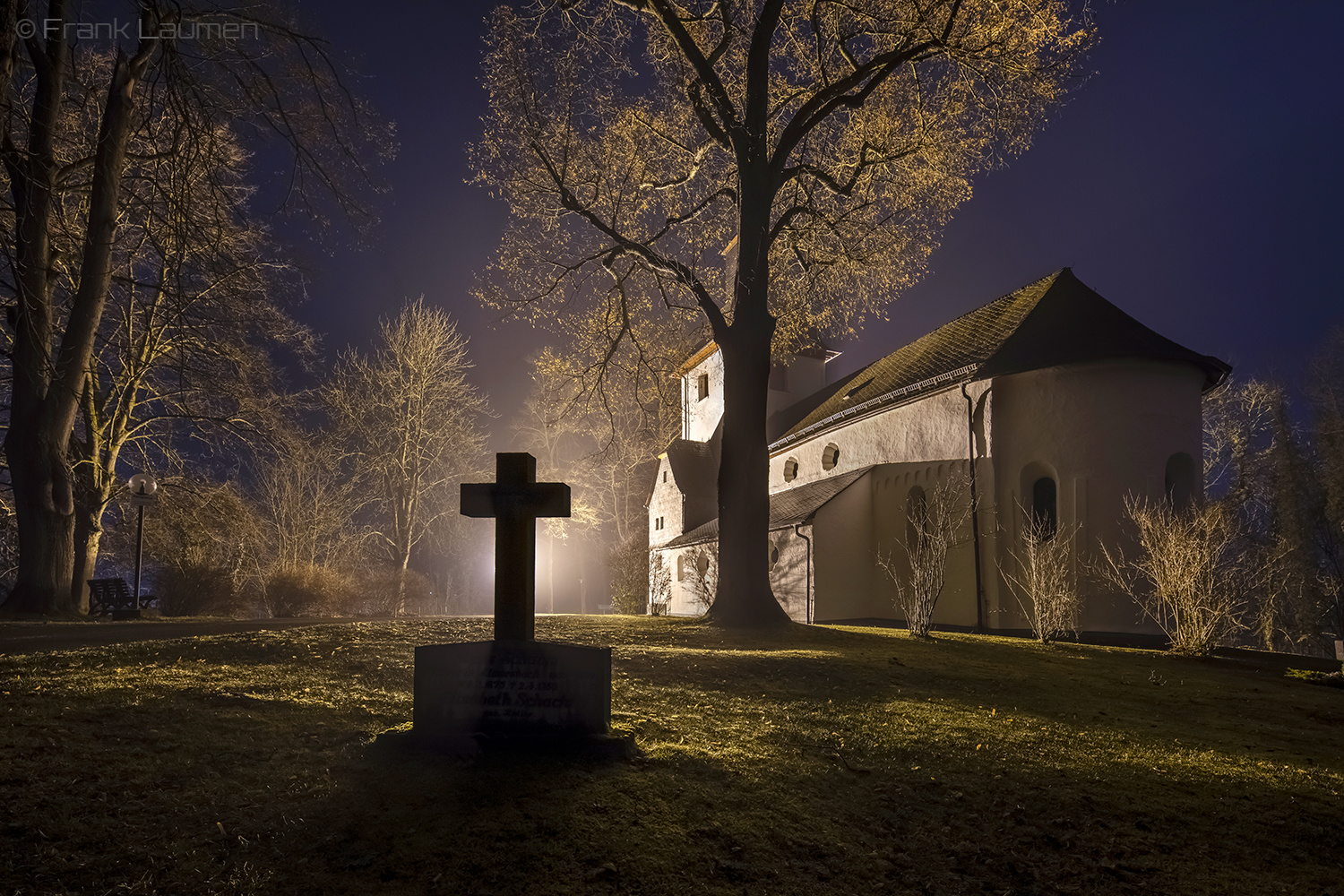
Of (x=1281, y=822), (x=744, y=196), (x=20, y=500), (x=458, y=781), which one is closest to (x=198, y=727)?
(x=458, y=781)

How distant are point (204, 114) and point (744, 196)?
33.8ft

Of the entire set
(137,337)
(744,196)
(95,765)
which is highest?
(744,196)

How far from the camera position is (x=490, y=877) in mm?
3158

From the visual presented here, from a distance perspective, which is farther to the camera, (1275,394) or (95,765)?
(1275,394)

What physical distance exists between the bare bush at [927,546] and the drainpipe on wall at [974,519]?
5.9 inches

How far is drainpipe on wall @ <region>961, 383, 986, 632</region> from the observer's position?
1858 centimetres

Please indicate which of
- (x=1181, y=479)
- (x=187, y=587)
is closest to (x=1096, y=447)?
(x=1181, y=479)

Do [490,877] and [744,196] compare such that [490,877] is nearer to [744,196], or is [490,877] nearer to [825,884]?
[825,884]

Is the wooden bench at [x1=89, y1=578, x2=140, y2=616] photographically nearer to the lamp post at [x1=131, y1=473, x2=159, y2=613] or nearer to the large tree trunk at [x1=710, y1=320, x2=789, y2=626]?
the lamp post at [x1=131, y1=473, x2=159, y2=613]

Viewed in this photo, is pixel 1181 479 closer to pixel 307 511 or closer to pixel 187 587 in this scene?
pixel 187 587

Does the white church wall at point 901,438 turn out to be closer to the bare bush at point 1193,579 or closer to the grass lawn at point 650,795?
the bare bush at point 1193,579

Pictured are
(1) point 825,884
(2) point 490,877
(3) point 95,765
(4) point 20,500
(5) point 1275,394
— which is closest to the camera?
(2) point 490,877

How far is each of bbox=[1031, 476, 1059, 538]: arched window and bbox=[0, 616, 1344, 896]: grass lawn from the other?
1182 centimetres

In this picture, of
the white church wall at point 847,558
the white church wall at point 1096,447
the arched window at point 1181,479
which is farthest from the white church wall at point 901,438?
the arched window at point 1181,479
